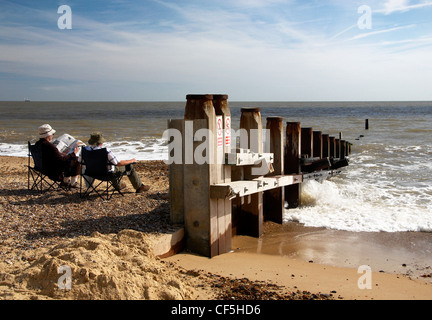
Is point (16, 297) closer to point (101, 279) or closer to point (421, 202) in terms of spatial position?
point (101, 279)

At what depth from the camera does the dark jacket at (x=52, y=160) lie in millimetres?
7703

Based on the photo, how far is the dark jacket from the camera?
25.3 feet

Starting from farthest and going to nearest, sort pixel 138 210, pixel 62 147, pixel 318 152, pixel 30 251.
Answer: pixel 318 152 < pixel 62 147 < pixel 138 210 < pixel 30 251

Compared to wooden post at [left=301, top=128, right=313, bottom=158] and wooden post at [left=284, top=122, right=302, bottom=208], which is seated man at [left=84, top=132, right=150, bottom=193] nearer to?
wooden post at [left=284, top=122, right=302, bottom=208]

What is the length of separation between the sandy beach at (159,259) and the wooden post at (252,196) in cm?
19

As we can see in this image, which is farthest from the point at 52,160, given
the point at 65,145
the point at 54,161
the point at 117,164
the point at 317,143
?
the point at 317,143

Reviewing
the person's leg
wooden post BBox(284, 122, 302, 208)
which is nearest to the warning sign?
the person's leg

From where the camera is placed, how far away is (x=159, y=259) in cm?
496

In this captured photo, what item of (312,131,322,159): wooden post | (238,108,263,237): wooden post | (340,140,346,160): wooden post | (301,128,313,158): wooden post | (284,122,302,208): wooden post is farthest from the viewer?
(340,140,346,160): wooden post

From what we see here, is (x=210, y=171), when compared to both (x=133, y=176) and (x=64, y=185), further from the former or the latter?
(x=64, y=185)

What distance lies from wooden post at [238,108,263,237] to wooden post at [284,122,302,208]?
6.71 ft
